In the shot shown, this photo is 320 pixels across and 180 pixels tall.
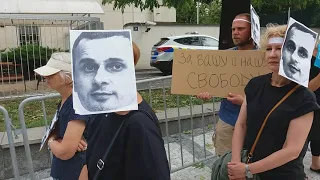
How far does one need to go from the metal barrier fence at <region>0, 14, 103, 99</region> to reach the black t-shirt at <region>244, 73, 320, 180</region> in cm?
607

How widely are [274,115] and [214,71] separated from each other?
1.03 m

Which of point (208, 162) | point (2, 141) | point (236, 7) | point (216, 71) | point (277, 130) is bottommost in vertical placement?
point (208, 162)

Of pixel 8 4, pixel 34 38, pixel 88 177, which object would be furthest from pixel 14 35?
pixel 88 177

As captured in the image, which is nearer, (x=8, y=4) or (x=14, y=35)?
(x=14, y=35)

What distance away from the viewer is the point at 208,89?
2.72 m

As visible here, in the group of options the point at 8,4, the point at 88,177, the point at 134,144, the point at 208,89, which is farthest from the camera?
the point at 8,4

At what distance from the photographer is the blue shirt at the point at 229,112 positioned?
8.54 feet

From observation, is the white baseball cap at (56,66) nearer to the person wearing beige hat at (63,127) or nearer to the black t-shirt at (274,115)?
the person wearing beige hat at (63,127)

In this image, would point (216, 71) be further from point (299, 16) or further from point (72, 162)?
point (299, 16)

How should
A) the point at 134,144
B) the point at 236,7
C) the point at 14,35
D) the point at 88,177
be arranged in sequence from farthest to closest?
the point at 14,35
the point at 236,7
the point at 88,177
the point at 134,144

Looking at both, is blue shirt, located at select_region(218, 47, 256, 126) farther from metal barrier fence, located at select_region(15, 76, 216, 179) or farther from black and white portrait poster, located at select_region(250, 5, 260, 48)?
metal barrier fence, located at select_region(15, 76, 216, 179)

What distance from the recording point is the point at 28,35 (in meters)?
8.25

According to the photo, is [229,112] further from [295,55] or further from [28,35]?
[28,35]

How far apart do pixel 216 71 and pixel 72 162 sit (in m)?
1.35
